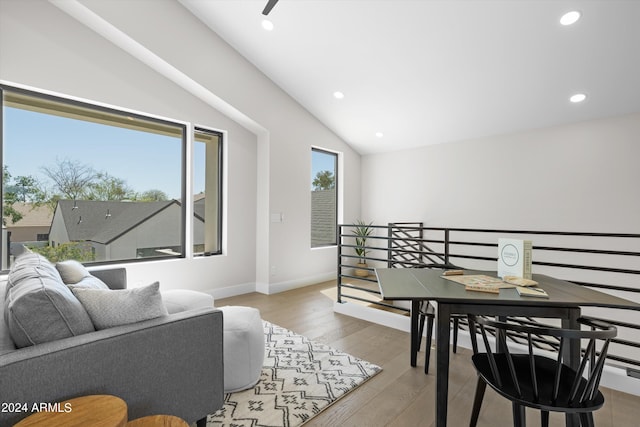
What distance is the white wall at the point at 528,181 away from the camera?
13.0ft

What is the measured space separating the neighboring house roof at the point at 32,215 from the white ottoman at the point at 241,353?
249 centimetres

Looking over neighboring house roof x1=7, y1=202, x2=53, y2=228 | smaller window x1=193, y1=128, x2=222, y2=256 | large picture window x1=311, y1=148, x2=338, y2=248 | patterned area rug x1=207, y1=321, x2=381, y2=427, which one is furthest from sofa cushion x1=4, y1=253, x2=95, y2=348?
large picture window x1=311, y1=148, x2=338, y2=248

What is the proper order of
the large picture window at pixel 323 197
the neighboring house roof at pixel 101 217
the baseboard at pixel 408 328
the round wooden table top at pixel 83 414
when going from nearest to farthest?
the round wooden table top at pixel 83 414 → the baseboard at pixel 408 328 → the neighboring house roof at pixel 101 217 → the large picture window at pixel 323 197

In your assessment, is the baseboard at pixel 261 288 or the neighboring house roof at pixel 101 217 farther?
the baseboard at pixel 261 288

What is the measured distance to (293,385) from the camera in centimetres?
219

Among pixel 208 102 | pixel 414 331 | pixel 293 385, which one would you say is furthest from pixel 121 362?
pixel 208 102

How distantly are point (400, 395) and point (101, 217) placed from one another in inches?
141

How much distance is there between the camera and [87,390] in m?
1.22

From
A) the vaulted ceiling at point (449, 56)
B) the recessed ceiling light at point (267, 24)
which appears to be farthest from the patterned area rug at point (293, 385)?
the recessed ceiling light at point (267, 24)

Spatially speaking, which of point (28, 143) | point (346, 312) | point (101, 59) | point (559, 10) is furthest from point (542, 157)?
point (28, 143)

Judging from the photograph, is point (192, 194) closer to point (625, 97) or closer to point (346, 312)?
point (346, 312)

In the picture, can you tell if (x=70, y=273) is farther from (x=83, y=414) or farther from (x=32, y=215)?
(x=32, y=215)

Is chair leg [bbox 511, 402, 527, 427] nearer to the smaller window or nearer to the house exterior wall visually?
the smaller window

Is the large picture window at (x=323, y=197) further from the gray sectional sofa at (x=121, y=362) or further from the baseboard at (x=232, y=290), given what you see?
the gray sectional sofa at (x=121, y=362)
